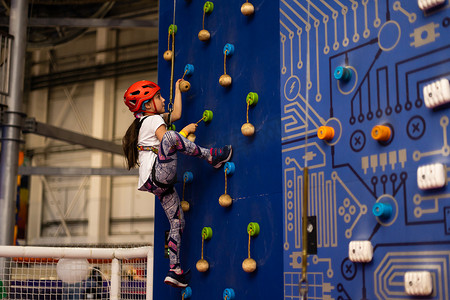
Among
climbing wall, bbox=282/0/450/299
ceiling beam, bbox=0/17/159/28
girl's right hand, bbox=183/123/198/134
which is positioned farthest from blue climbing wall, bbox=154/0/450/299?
ceiling beam, bbox=0/17/159/28

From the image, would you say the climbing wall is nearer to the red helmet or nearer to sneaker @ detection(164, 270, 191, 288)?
sneaker @ detection(164, 270, 191, 288)

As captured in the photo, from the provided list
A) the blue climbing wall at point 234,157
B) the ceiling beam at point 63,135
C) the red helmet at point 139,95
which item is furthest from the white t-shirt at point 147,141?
the ceiling beam at point 63,135

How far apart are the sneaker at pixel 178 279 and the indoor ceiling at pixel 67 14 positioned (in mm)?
5460

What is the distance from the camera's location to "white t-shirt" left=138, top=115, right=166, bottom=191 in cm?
356

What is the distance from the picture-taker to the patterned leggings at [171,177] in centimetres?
345

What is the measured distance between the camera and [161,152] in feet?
11.4

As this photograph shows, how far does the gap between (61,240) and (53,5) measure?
5.31 meters

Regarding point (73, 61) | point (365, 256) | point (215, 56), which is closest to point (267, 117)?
point (215, 56)

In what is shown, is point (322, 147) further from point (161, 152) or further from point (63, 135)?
point (63, 135)

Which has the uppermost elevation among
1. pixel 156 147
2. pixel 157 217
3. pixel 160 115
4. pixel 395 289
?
pixel 160 115

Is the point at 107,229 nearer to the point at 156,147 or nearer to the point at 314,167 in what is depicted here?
the point at 156,147

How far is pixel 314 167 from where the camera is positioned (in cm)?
289

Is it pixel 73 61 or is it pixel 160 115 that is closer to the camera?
pixel 160 115

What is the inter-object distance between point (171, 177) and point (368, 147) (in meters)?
1.38
